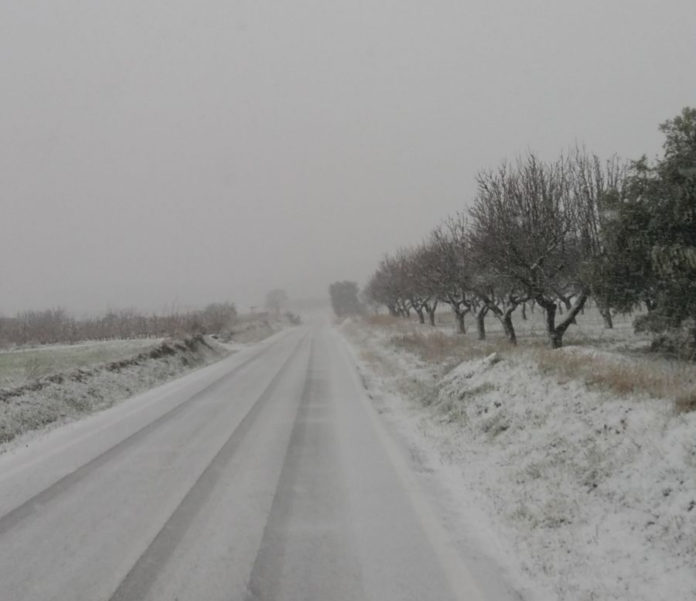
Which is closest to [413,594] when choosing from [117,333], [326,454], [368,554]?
[368,554]

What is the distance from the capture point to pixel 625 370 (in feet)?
25.7

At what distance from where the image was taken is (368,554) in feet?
14.5

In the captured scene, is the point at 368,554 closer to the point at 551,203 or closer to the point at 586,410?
the point at 586,410

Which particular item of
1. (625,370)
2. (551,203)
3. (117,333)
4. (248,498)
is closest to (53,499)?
(248,498)

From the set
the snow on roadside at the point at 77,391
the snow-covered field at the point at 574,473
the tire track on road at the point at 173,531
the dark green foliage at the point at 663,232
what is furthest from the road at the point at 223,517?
the dark green foliage at the point at 663,232

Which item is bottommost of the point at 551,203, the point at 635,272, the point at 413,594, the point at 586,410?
the point at 413,594

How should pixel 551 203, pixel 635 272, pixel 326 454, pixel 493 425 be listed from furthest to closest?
pixel 551 203
pixel 635 272
pixel 493 425
pixel 326 454

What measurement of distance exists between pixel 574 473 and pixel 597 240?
1897 cm

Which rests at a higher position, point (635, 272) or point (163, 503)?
point (635, 272)

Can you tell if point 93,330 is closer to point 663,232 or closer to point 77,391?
point 77,391

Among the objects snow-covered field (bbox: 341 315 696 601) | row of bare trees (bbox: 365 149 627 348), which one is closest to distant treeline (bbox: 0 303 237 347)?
row of bare trees (bbox: 365 149 627 348)

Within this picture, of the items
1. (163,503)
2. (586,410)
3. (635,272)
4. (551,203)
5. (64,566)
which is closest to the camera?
(64,566)

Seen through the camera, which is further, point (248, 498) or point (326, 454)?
point (326, 454)

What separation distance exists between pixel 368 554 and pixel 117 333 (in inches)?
1687
